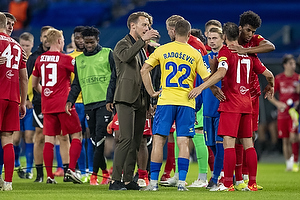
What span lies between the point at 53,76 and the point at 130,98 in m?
2.37

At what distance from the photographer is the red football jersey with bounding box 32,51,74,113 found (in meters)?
9.50

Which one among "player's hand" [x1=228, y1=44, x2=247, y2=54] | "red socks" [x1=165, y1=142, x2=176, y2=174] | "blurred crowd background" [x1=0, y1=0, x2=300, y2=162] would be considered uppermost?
"blurred crowd background" [x1=0, y1=0, x2=300, y2=162]

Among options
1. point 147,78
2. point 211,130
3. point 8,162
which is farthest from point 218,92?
point 8,162

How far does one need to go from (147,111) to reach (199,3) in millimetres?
14379

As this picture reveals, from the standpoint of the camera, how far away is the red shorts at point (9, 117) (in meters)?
7.62

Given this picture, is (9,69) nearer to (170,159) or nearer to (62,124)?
(62,124)

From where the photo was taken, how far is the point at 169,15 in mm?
21516

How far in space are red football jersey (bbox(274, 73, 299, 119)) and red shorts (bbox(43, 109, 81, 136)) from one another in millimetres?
6568

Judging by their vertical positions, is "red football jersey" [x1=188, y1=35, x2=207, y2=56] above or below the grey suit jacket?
above

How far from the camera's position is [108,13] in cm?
2330

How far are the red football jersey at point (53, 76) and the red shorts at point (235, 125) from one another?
2993 mm

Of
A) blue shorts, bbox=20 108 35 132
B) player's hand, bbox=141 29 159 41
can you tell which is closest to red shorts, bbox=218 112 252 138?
player's hand, bbox=141 29 159 41

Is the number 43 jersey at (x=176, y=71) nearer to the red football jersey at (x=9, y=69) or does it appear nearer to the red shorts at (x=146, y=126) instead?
the red shorts at (x=146, y=126)

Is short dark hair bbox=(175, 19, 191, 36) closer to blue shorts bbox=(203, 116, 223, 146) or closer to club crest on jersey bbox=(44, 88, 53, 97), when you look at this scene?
blue shorts bbox=(203, 116, 223, 146)
